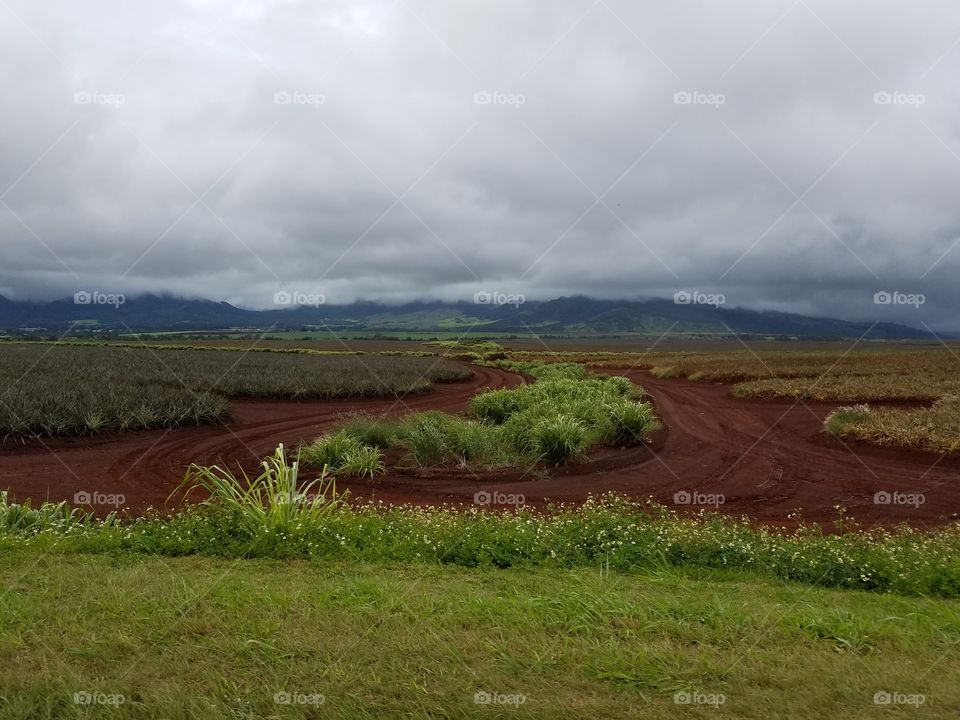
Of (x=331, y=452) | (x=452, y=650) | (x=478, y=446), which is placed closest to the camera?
(x=452, y=650)

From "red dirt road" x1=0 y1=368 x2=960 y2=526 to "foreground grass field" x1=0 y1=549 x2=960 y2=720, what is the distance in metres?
5.81

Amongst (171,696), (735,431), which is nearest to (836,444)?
(735,431)

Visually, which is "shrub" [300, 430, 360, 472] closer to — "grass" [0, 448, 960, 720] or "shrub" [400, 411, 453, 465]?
"shrub" [400, 411, 453, 465]

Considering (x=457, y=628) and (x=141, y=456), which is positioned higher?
(x=457, y=628)

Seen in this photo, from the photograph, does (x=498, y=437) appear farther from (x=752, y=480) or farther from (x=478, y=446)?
(x=752, y=480)

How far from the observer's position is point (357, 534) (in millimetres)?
6758

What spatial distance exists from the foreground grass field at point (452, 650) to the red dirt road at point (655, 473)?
5.81m

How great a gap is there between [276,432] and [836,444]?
625 inches

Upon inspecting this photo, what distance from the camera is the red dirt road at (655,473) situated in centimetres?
1038

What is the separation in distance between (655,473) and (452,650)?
1009 centimetres

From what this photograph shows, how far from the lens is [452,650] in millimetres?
3303

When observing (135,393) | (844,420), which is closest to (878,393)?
(844,420)

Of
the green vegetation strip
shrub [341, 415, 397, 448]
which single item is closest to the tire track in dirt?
shrub [341, 415, 397, 448]

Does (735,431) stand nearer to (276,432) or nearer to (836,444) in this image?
(836,444)
